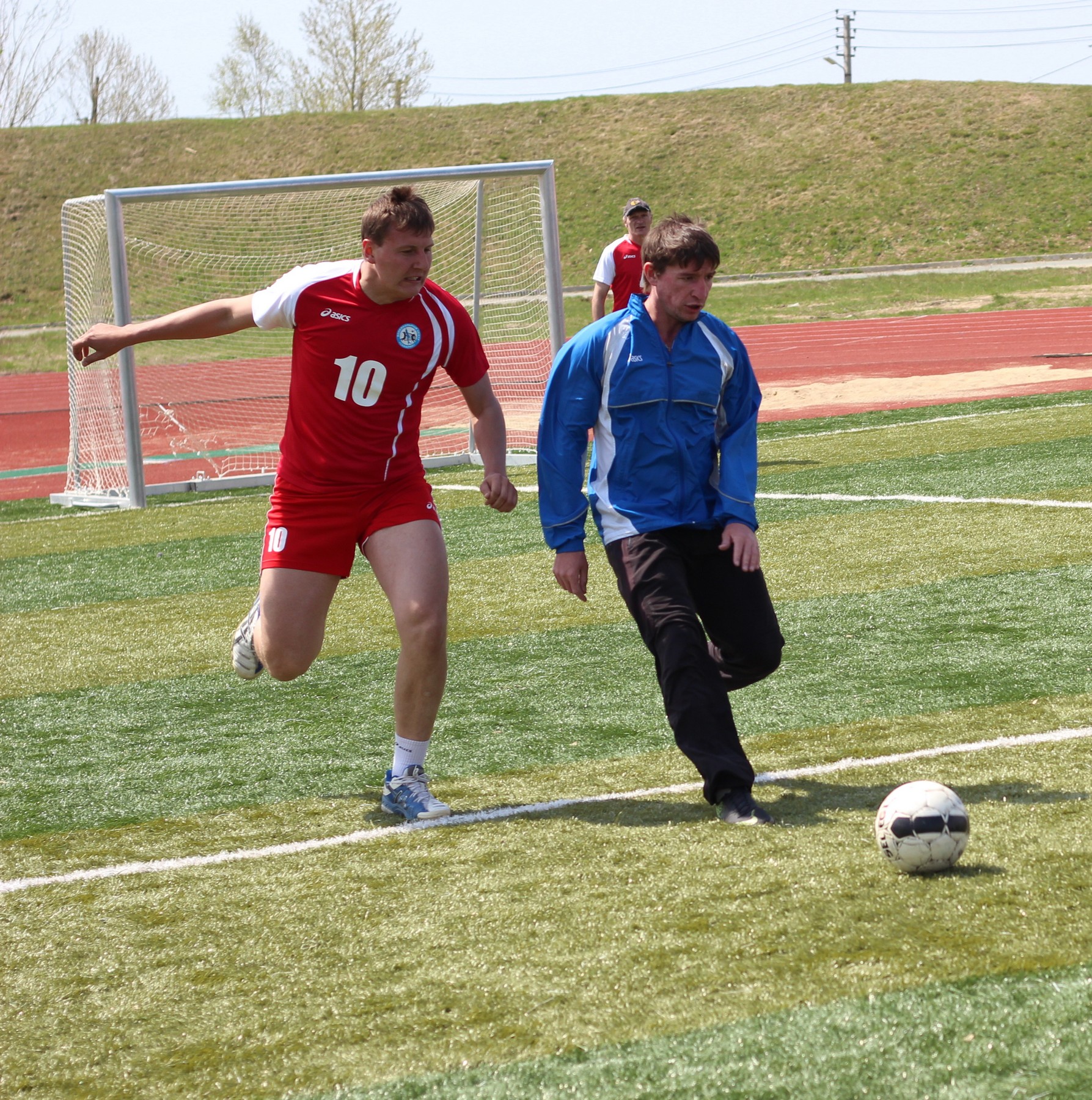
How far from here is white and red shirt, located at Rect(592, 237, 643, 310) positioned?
39.3 feet

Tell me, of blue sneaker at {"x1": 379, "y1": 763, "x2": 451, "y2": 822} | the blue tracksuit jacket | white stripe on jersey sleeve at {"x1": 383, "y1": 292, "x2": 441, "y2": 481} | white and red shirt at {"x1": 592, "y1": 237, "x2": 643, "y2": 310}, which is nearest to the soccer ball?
the blue tracksuit jacket

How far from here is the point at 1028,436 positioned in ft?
42.6

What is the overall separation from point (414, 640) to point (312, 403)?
0.86 m

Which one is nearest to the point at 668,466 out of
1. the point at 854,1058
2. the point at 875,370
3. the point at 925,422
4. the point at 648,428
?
the point at 648,428

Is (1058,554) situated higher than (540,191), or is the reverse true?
(540,191)

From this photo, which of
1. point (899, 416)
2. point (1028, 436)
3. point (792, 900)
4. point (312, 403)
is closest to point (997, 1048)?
point (792, 900)

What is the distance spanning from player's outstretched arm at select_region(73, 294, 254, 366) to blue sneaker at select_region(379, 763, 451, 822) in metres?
1.52

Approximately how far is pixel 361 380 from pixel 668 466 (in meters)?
1.02

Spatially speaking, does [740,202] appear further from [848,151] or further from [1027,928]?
[1027,928]

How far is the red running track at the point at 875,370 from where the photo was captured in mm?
18188

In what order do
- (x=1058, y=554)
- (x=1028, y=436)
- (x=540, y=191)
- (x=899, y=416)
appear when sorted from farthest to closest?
(x=899, y=416) < (x=540, y=191) < (x=1028, y=436) < (x=1058, y=554)

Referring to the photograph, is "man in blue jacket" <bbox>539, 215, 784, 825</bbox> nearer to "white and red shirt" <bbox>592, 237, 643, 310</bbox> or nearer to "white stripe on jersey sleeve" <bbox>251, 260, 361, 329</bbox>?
"white stripe on jersey sleeve" <bbox>251, 260, 361, 329</bbox>

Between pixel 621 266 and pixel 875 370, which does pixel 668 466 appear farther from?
pixel 875 370

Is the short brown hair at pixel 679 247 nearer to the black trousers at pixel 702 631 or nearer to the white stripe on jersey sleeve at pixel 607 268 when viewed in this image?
the black trousers at pixel 702 631
